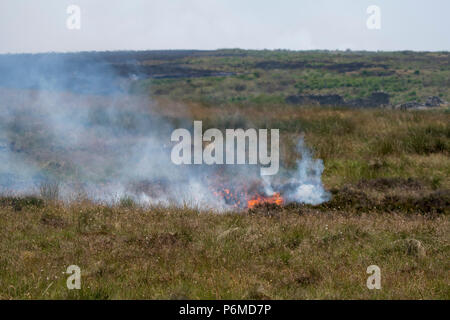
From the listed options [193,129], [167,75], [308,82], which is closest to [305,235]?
[193,129]

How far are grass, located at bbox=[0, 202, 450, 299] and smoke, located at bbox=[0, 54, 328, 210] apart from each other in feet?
6.12

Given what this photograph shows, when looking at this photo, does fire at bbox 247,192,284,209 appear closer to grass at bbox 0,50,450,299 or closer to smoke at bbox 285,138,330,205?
smoke at bbox 285,138,330,205

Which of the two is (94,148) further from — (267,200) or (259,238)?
(259,238)

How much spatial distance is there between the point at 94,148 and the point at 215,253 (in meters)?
10.8

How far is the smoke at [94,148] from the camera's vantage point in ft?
39.9

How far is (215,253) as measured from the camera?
671 centimetres

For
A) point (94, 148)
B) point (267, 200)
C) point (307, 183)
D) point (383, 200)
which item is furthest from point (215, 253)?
point (94, 148)

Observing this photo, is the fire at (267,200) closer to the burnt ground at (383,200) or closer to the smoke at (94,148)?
the smoke at (94,148)

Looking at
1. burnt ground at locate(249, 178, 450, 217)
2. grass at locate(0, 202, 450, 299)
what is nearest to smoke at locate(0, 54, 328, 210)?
burnt ground at locate(249, 178, 450, 217)

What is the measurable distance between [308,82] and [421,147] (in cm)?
3946

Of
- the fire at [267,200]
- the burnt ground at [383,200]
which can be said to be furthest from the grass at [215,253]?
the fire at [267,200]

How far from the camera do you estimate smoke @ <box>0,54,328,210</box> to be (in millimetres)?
12172

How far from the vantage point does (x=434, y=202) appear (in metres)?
10.5

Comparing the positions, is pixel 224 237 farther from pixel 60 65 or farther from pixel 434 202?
pixel 60 65
